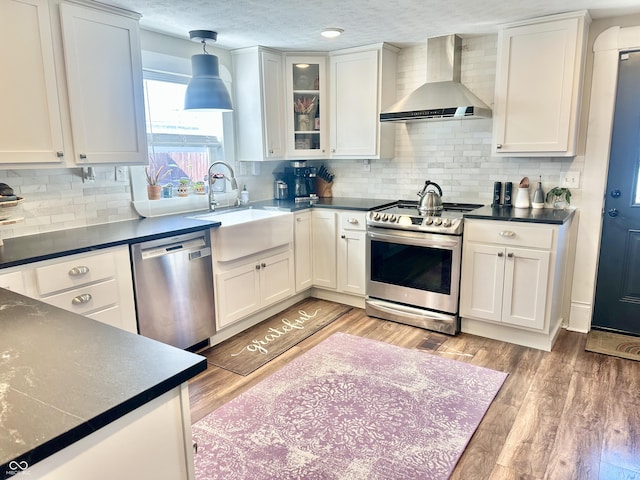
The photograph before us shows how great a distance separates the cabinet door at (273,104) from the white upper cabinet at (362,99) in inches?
19.0

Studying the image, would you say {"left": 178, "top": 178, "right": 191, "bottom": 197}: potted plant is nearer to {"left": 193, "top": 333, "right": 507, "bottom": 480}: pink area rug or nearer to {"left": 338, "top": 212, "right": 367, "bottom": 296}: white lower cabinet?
{"left": 338, "top": 212, "right": 367, "bottom": 296}: white lower cabinet

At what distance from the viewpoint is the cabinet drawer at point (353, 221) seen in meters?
3.80

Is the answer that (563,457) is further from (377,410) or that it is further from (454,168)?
(454,168)

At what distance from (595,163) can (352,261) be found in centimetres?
204

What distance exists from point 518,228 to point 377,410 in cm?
162

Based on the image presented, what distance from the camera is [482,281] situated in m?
3.28

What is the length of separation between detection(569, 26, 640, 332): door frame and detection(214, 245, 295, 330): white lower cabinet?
235 cm

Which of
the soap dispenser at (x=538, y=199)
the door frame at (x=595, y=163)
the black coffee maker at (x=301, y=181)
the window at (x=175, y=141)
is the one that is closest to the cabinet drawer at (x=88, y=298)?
the window at (x=175, y=141)

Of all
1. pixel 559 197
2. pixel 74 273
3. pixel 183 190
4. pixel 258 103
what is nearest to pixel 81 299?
pixel 74 273

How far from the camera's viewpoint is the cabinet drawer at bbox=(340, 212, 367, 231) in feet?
12.5

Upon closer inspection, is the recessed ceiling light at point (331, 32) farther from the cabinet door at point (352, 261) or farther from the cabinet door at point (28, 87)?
the cabinet door at point (28, 87)

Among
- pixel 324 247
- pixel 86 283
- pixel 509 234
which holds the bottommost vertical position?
pixel 324 247

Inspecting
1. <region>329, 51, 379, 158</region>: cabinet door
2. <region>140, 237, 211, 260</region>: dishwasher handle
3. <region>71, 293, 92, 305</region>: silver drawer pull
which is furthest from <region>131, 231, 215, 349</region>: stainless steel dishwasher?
<region>329, 51, 379, 158</region>: cabinet door

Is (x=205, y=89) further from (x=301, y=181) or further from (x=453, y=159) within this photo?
(x=453, y=159)
